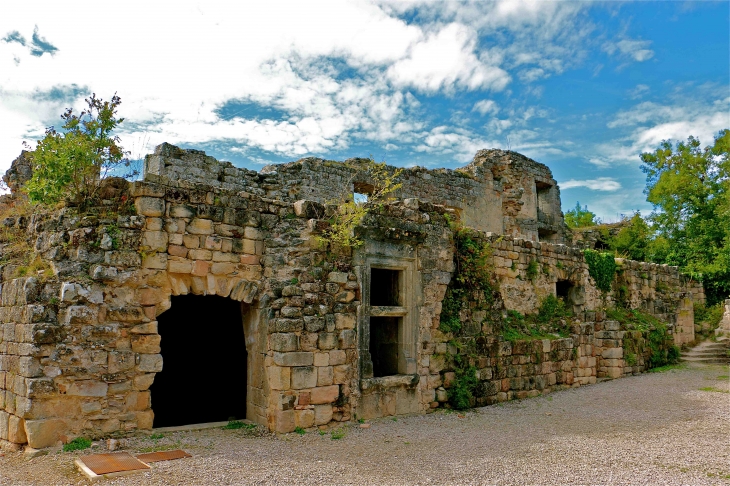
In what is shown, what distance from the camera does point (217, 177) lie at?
456 inches

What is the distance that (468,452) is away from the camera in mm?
6582

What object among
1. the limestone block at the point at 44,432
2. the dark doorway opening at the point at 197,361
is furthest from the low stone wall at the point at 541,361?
the limestone block at the point at 44,432

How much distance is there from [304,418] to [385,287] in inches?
104

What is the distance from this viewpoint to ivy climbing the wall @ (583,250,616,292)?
13.3m

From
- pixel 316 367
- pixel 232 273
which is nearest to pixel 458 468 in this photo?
pixel 316 367

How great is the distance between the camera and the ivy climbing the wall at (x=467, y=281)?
943 cm

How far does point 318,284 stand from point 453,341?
111 inches

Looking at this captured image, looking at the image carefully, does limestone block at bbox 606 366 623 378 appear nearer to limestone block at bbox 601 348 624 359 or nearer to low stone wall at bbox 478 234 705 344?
limestone block at bbox 601 348 624 359

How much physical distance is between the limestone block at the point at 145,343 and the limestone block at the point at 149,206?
145 centimetres

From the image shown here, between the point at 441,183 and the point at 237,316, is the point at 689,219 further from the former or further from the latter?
the point at 237,316

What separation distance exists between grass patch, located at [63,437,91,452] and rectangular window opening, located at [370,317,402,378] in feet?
13.9

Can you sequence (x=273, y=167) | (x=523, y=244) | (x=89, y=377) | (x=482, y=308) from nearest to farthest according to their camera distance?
(x=89, y=377) → (x=482, y=308) → (x=523, y=244) → (x=273, y=167)

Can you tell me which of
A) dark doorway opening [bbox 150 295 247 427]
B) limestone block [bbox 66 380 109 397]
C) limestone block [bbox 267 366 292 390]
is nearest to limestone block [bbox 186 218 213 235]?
limestone block [bbox 267 366 292 390]

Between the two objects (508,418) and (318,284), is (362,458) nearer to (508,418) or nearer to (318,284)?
(318,284)
